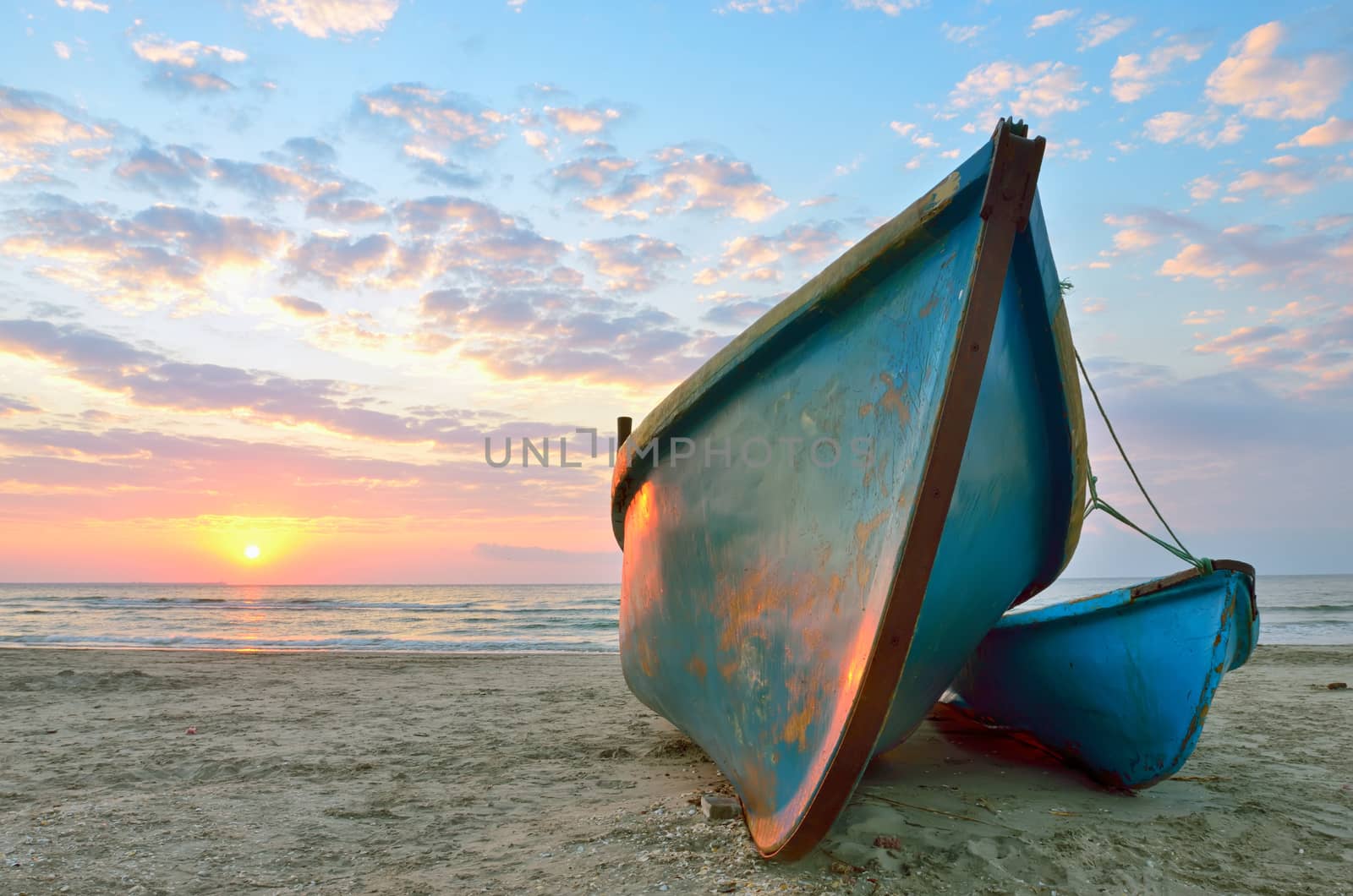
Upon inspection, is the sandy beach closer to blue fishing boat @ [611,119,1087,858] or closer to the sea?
blue fishing boat @ [611,119,1087,858]

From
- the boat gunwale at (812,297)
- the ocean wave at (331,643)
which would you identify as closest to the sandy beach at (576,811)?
the boat gunwale at (812,297)

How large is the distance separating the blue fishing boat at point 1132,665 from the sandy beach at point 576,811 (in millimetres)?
225

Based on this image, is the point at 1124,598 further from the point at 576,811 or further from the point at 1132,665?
the point at 576,811

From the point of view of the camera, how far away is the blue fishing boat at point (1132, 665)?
3.34 metres

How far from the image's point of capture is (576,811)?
3.73 meters

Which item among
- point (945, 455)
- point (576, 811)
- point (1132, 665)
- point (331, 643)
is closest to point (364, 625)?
point (331, 643)

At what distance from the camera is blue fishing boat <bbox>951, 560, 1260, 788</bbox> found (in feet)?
10.9

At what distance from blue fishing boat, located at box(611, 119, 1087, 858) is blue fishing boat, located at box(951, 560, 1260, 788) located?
1.77ft

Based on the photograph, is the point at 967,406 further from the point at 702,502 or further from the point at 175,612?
the point at 175,612

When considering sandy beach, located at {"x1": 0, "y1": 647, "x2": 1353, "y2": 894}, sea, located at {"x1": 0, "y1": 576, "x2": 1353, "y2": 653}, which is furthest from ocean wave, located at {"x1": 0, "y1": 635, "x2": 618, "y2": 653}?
sandy beach, located at {"x1": 0, "y1": 647, "x2": 1353, "y2": 894}

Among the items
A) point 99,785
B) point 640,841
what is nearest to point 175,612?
point 99,785

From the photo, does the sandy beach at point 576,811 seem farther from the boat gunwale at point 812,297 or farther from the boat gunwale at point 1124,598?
the boat gunwale at point 812,297

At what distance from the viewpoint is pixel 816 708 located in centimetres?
263

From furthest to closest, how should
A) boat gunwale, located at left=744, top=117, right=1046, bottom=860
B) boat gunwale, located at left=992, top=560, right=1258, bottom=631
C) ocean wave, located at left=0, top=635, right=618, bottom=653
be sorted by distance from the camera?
ocean wave, located at left=0, top=635, right=618, bottom=653 < boat gunwale, located at left=992, top=560, right=1258, bottom=631 < boat gunwale, located at left=744, top=117, right=1046, bottom=860
